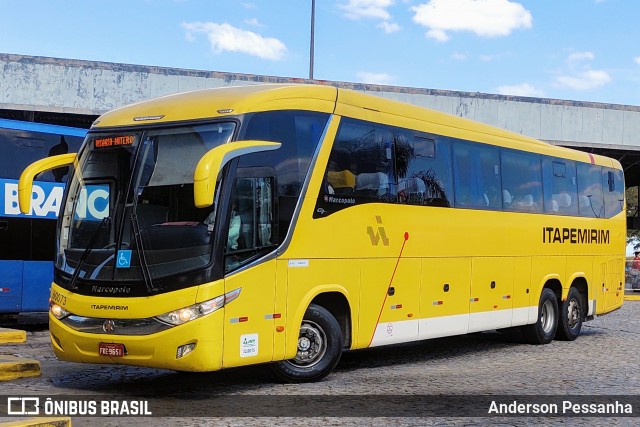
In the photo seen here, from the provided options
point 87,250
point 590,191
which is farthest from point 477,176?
point 87,250

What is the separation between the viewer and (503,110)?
95.9ft

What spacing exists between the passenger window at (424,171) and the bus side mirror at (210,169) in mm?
3377

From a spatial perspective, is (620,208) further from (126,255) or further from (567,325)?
(126,255)

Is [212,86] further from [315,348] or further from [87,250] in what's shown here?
[87,250]

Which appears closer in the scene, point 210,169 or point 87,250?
point 210,169

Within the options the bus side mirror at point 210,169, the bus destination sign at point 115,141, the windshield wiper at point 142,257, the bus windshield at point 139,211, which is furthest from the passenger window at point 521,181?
the windshield wiper at point 142,257

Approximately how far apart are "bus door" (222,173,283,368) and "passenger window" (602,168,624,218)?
10697 mm

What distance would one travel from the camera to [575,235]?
16.3 m

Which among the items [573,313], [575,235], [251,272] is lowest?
[573,313]

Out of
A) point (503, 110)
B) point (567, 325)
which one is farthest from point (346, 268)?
point (503, 110)

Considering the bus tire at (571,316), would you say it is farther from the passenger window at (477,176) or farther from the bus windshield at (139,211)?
the bus windshield at (139,211)

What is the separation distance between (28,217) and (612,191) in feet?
39.4

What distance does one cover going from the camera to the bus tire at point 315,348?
986 cm

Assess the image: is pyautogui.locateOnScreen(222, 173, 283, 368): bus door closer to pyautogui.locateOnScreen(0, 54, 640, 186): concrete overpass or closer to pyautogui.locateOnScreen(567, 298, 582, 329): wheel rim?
pyautogui.locateOnScreen(567, 298, 582, 329): wheel rim
